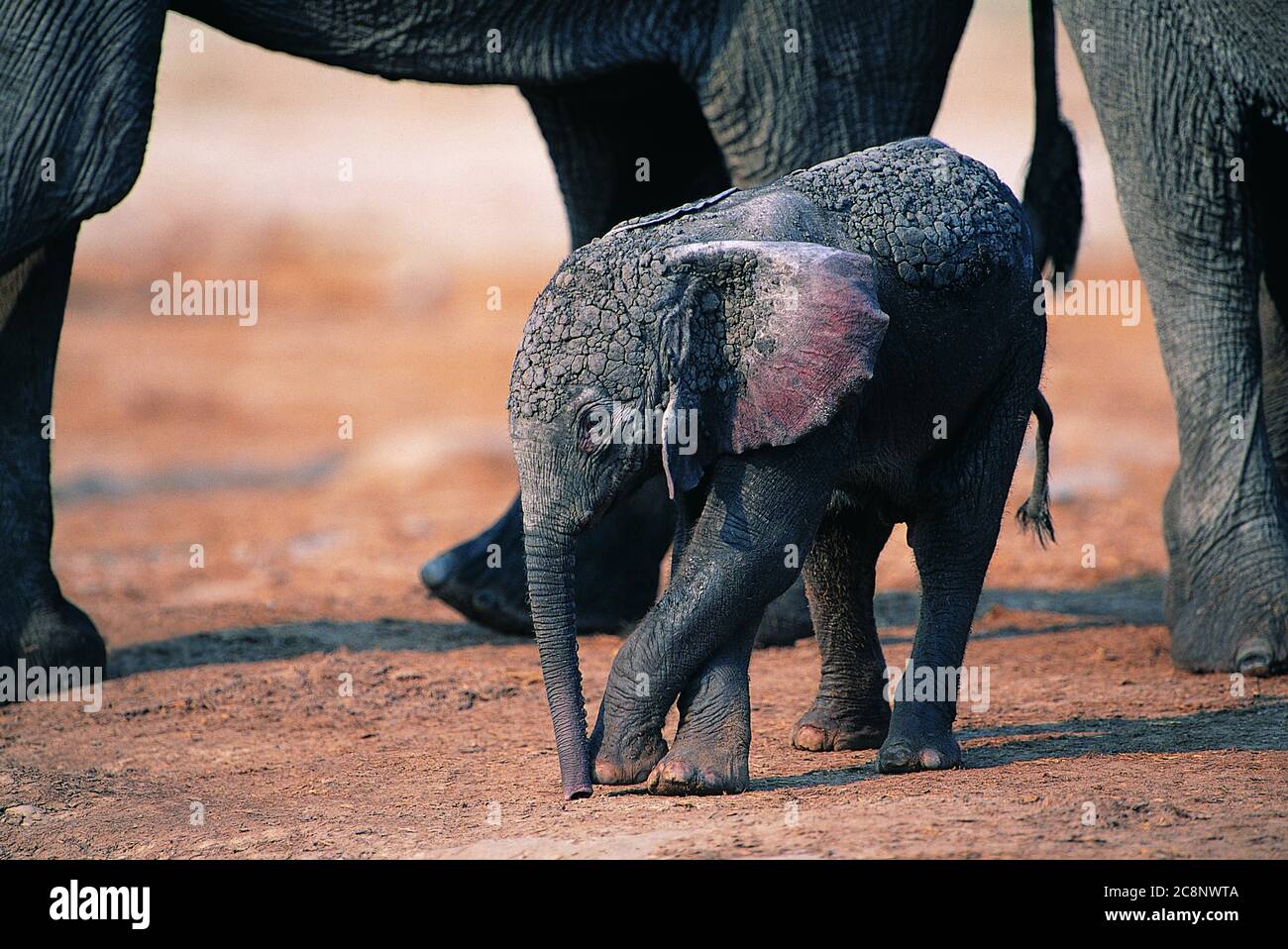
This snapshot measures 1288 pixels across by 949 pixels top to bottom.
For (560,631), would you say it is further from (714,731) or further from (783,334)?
(783,334)

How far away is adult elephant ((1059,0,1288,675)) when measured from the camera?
599cm

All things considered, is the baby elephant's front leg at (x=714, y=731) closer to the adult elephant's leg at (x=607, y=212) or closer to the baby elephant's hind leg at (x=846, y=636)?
the baby elephant's hind leg at (x=846, y=636)

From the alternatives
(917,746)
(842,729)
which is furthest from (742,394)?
(842,729)

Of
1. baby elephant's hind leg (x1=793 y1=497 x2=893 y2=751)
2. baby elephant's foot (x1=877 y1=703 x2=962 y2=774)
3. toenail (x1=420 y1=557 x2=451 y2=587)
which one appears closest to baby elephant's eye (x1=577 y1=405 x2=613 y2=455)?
baby elephant's hind leg (x1=793 y1=497 x2=893 y2=751)

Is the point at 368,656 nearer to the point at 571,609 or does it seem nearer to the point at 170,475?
the point at 571,609

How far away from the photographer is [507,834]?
163 inches

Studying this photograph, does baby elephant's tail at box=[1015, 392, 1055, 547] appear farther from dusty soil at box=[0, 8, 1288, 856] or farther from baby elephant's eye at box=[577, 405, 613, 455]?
baby elephant's eye at box=[577, 405, 613, 455]

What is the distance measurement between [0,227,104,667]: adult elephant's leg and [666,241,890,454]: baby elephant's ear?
9.51 ft

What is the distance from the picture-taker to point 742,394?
4297 millimetres

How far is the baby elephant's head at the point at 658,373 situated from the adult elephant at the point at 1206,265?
7.38ft

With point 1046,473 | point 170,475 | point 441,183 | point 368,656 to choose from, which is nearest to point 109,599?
point 368,656

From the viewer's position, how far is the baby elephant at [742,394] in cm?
425

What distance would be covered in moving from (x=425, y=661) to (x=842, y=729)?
7.11 feet

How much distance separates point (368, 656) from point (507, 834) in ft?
9.03
